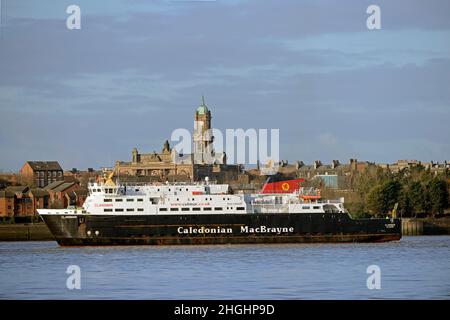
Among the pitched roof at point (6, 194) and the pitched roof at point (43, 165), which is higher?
the pitched roof at point (43, 165)

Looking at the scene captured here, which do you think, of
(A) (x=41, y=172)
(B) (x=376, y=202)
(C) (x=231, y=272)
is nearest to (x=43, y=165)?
(A) (x=41, y=172)

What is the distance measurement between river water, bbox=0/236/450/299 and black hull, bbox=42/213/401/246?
3.24m

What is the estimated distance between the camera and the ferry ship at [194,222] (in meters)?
64.3

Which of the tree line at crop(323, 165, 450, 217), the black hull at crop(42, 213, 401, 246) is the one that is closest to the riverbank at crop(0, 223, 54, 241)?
the black hull at crop(42, 213, 401, 246)

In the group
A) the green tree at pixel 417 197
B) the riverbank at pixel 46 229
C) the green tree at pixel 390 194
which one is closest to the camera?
the riverbank at pixel 46 229

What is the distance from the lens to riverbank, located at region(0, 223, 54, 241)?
81688mm

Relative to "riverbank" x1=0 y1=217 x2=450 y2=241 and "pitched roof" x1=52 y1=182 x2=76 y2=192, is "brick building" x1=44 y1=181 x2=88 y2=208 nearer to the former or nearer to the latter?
"pitched roof" x1=52 y1=182 x2=76 y2=192

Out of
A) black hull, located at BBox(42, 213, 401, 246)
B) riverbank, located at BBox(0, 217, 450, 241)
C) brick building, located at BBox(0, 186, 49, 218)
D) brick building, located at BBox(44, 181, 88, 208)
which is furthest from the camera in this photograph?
brick building, located at BBox(44, 181, 88, 208)

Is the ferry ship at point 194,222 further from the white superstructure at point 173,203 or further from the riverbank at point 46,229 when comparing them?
the riverbank at point 46,229

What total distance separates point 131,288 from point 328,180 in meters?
112

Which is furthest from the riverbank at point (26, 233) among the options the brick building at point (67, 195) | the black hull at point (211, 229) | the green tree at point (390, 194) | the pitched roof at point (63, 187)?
the pitched roof at point (63, 187)

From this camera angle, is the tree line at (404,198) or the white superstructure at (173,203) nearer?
the white superstructure at (173,203)
